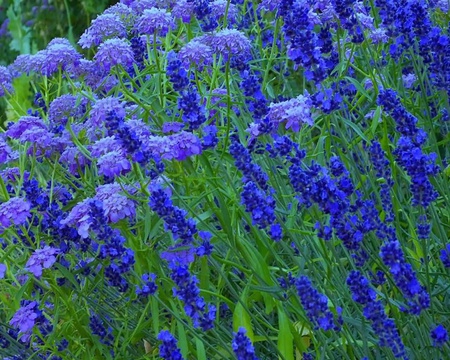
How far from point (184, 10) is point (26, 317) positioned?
1.06m

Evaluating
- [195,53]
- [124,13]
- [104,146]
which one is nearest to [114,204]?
[104,146]

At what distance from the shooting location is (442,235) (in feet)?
6.50

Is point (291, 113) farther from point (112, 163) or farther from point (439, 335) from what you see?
point (439, 335)

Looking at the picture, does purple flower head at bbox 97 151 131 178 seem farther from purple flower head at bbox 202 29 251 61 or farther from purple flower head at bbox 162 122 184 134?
purple flower head at bbox 202 29 251 61

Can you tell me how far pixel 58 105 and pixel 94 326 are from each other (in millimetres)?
716

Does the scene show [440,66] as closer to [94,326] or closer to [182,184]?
[182,184]

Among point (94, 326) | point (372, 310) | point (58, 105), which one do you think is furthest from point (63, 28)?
point (372, 310)

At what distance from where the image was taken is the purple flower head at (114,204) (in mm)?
1977

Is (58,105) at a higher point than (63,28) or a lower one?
lower

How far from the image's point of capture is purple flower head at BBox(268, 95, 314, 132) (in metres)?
1.95

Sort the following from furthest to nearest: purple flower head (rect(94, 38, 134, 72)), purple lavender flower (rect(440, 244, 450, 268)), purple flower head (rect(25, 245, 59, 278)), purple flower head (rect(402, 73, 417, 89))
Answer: purple flower head (rect(402, 73, 417, 89))
purple flower head (rect(94, 38, 134, 72))
purple flower head (rect(25, 245, 59, 278))
purple lavender flower (rect(440, 244, 450, 268))

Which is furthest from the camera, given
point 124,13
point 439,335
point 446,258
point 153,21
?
point 124,13

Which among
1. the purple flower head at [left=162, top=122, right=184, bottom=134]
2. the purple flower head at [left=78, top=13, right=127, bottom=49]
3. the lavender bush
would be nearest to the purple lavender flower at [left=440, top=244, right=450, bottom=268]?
the lavender bush

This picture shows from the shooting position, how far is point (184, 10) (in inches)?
103
